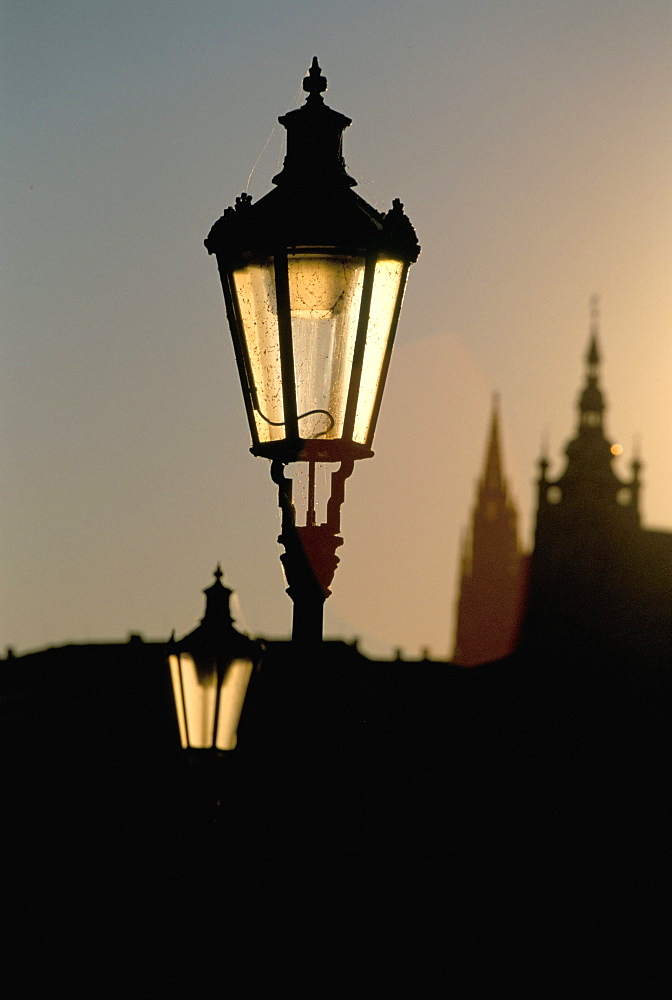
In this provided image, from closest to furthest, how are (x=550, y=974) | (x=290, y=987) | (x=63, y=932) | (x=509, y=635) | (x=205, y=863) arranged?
(x=290, y=987) < (x=205, y=863) < (x=550, y=974) < (x=63, y=932) < (x=509, y=635)

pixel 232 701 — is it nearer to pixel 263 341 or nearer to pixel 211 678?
pixel 211 678

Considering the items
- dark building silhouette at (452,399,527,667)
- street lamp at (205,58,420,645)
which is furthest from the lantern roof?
dark building silhouette at (452,399,527,667)

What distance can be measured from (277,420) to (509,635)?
115 metres

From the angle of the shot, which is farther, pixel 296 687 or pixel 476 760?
pixel 476 760

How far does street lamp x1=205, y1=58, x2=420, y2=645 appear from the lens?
6.05m

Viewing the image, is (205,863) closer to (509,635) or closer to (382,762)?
(382,762)

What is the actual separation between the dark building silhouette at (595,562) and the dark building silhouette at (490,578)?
1474 centimetres

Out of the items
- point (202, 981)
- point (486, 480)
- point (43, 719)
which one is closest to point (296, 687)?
point (202, 981)

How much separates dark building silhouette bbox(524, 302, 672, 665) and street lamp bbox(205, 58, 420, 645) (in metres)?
87.8

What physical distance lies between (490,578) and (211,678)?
11746cm

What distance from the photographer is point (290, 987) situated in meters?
5.74

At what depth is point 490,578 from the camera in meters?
125

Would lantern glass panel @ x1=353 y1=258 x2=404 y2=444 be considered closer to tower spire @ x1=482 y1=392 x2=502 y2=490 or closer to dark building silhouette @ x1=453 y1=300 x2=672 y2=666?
dark building silhouette @ x1=453 y1=300 x2=672 y2=666

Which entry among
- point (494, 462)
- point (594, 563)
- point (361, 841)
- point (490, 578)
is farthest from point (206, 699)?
point (494, 462)
